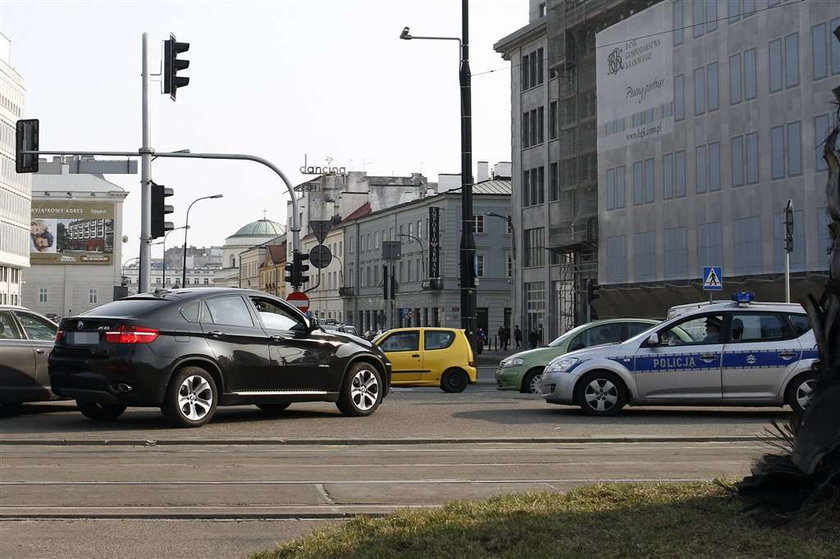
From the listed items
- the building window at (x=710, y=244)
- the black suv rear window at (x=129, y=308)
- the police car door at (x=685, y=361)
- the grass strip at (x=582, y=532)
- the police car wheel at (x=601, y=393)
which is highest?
the building window at (x=710, y=244)

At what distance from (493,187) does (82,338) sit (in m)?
77.7

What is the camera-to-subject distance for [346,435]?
13.4 m

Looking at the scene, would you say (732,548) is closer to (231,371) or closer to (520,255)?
(231,371)

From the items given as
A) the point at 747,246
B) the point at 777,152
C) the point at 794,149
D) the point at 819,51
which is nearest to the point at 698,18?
the point at 777,152

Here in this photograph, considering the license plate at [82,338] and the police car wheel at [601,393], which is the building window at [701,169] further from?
the license plate at [82,338]

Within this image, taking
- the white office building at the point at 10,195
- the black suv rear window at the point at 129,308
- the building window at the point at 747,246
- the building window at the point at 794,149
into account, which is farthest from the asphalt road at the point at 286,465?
the white office building at the point at 10,195

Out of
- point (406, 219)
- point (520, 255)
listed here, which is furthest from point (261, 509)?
point (406, 219)

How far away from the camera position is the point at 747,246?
48969 mm

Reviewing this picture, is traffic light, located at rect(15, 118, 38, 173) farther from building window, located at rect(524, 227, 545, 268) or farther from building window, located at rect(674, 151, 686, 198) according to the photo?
building window, located at rect(524, 227, 545, 268)

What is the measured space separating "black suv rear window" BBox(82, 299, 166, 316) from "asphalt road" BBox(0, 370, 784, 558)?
1.39m

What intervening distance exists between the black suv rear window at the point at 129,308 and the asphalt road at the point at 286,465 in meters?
1.39

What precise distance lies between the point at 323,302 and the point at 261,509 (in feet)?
391

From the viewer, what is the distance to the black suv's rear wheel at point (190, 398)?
13.8m

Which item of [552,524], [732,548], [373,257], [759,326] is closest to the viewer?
[732,548]
